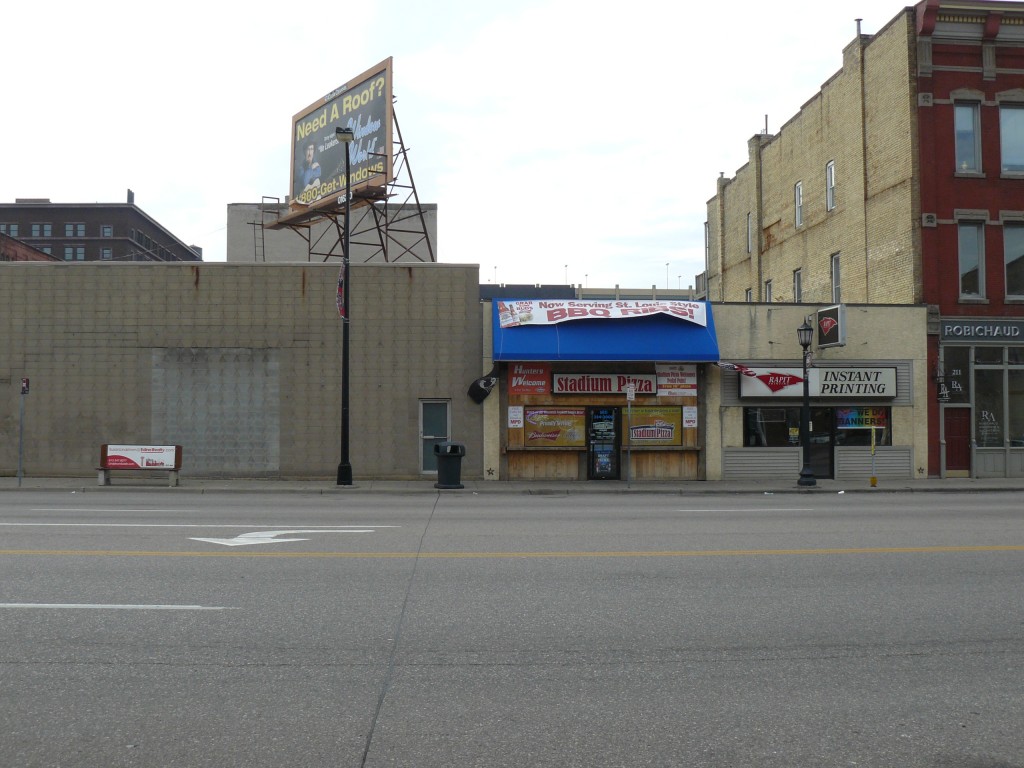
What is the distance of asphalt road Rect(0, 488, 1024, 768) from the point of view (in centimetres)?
454

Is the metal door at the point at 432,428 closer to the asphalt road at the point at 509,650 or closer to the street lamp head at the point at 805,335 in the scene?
the street lamp head at the point at 805,335

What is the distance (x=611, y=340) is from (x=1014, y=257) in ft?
39.8

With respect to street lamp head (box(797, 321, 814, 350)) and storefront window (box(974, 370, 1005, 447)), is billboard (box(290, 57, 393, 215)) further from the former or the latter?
storefront window (box(974, 370, 1005, 447))

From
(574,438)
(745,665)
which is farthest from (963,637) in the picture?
(574,438)

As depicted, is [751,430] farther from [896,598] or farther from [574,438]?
[896,598]

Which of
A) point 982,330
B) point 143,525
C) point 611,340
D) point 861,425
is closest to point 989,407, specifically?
point 982,330

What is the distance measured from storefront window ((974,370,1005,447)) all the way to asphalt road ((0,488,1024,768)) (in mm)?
14692

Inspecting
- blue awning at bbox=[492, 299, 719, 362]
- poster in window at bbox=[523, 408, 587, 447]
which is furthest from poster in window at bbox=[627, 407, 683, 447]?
blue awning at bbox=[492, 299, 719, 362]

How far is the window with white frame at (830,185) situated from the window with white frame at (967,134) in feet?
15.3

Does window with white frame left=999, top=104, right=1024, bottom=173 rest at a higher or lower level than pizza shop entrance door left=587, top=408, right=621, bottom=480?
higher

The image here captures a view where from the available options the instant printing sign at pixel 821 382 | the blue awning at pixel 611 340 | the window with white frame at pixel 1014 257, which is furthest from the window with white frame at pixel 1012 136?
the blue awning at pixel 611 340

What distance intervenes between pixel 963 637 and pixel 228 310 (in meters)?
20.9

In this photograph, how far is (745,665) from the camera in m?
5.88

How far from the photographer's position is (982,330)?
24.8 meters
